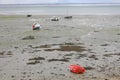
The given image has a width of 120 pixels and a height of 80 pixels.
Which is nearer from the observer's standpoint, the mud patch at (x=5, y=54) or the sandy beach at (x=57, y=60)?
the sandy beach at (x=57, y=60)

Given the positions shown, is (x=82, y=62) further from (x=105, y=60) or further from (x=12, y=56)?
(x=12, y=56)

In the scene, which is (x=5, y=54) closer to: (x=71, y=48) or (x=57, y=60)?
(x=57, y=60)

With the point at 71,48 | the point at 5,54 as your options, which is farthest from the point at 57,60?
the point at 71,48

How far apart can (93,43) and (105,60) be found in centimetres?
683

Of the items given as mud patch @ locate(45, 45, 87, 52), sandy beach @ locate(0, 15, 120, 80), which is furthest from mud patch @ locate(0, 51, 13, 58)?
mud patch @ locate(45, 45, 87, 52)

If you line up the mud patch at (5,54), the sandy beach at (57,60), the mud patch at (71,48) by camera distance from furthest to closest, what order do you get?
the mud patch at (71,48) → the mud patch at (5,54) → the sandy beach at (57,60)

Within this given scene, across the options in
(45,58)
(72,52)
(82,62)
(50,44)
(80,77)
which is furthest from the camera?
(50,44)

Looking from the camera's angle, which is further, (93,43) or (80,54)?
(93,43)

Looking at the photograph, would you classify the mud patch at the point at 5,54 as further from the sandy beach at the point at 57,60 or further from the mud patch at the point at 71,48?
the mud patch at the point at 71,48

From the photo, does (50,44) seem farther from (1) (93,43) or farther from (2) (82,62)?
(2) (82,62)

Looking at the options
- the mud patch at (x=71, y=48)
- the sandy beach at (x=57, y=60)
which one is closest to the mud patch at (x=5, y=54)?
the sandy beach at (x=57, y=60)

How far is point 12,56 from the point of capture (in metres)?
A: 18.3

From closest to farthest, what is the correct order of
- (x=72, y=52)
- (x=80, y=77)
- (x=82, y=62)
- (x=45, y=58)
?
1. (x=80, y=77)
2. (x=82, y=62)
3. (x=45, y=58)
4. (x=72, y=52)

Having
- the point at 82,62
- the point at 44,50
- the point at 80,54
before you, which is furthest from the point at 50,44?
the point at 82,62
